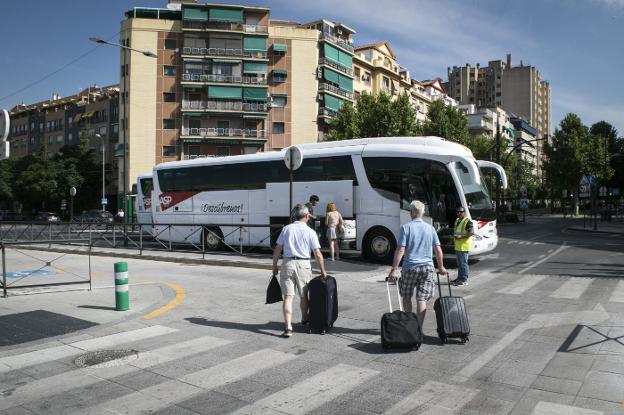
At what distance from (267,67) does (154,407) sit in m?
53.2

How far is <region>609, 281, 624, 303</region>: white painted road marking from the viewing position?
29.9 ft

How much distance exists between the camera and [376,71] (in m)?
65.1

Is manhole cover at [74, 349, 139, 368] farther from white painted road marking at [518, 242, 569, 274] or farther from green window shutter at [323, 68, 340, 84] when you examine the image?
green window shutter at [323, 68, 340, 84]

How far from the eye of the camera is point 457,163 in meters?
14.3

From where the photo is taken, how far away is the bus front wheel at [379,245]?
48.5 feet

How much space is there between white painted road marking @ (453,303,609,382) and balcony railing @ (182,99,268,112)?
47751mm

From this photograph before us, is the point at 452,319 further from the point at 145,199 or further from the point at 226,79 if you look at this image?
the point at 226,79

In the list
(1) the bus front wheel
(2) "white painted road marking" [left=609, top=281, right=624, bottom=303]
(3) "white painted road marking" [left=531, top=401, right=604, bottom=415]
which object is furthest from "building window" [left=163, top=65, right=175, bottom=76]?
(3) "white painted road marking" [left=531, top=401, right=604, bottom=415]

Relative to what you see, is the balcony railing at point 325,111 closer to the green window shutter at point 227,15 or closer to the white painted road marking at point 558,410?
the green window shutter at point 227,15

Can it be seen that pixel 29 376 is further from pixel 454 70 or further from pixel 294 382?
pixel 454 70

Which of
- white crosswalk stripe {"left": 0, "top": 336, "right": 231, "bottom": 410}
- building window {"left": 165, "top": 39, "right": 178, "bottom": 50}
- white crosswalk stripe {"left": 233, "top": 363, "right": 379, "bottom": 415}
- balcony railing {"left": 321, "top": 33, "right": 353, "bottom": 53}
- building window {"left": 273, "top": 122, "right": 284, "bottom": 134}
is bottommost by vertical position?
white crosswalk stripe {"left": 0, "top": 336, "right": 231, "bottom": 410}

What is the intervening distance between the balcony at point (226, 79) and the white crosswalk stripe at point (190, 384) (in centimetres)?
4996

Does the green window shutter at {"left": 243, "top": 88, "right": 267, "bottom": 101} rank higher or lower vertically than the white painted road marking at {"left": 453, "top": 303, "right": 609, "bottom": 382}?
higher

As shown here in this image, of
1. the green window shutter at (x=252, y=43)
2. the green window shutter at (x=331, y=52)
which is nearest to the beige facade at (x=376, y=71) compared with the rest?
the green window shutter at (x=331, y=52)
